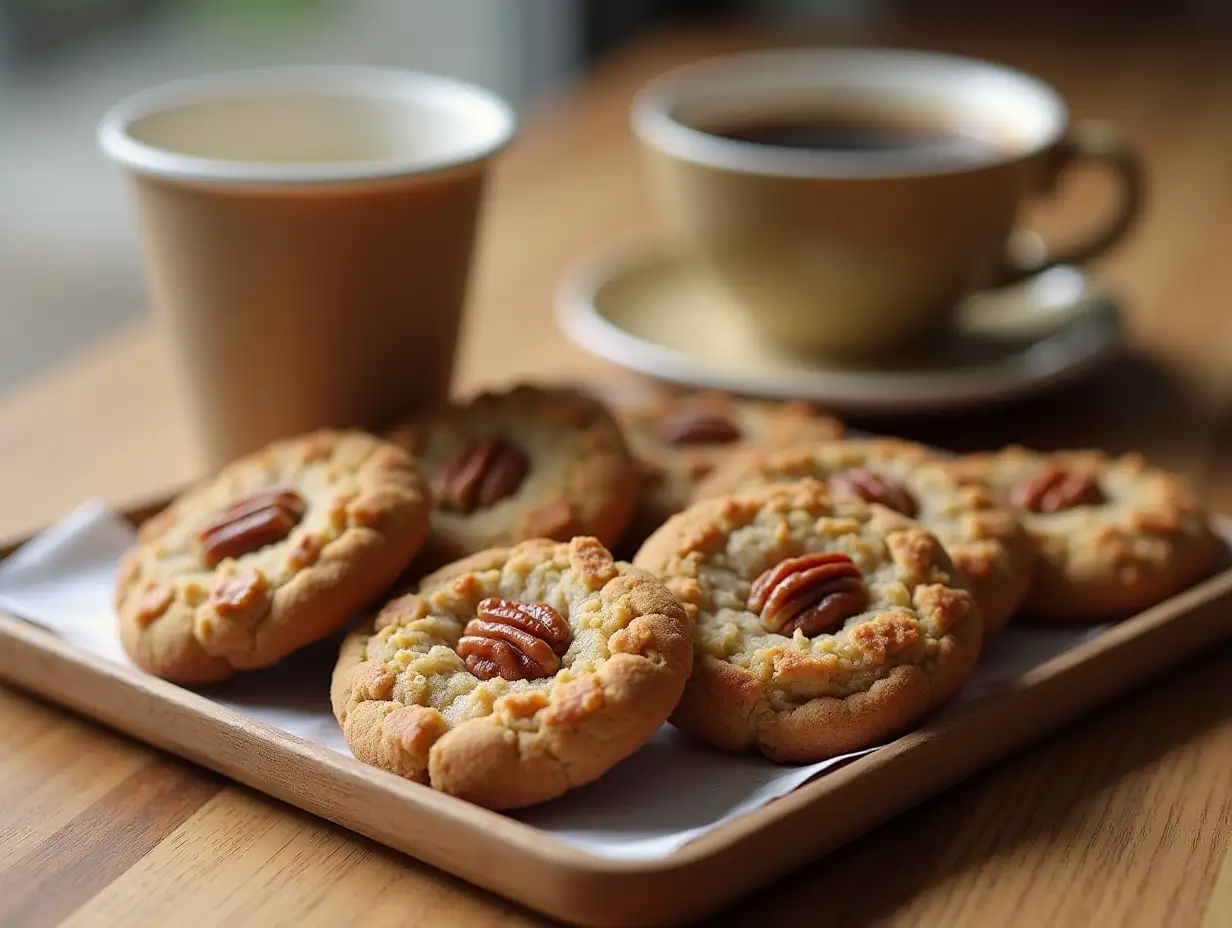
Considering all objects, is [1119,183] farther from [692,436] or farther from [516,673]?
[516,673]

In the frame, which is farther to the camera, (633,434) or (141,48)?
(141,48)

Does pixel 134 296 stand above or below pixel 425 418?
below

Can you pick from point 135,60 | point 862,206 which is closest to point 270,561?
point 862,206

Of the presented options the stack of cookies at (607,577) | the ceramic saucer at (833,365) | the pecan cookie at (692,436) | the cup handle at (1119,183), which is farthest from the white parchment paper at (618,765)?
the cup handle at (1119,183)

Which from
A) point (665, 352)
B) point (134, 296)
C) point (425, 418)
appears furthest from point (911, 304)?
point (134, 296)

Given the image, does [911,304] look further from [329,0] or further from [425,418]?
[329,0]

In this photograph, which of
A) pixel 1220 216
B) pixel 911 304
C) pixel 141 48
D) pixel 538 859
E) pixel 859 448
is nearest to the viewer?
pixel 538 859

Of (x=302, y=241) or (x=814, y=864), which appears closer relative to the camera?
(x=814, y=864)

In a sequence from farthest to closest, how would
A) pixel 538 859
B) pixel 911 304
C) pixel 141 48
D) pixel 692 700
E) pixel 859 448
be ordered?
pixel 141 48, pixel 911 304, pixel 859 448, pixel 692 700, pixel 538 859
